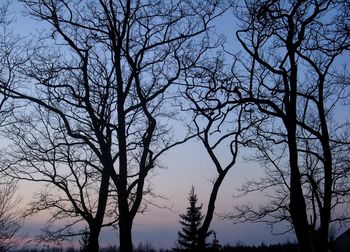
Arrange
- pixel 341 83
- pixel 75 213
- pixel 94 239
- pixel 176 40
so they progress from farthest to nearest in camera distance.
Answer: pixel 75 213 < pixel 94 239 < pixel 176 40 < pixel 341 83

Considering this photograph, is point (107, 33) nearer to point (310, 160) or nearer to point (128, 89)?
point (128, 89)

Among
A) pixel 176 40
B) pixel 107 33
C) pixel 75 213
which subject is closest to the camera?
pixel 107 33

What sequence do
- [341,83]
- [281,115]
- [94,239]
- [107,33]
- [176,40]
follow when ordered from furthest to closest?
1. [94,239]
2. [176,40]
3. [107,33]
4. [341,83]
5. [281,115]

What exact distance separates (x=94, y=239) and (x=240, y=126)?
9032 mm

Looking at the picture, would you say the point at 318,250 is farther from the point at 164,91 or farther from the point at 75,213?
the point at 75,213

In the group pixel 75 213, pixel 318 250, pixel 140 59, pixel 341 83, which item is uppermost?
pixel 140 59

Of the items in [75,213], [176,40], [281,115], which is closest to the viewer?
[281,115]

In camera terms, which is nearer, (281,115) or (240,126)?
(281,115)

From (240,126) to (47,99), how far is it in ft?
25.5


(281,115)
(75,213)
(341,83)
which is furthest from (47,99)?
(341,83)

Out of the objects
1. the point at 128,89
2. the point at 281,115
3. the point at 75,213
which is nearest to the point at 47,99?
the point at 128,89

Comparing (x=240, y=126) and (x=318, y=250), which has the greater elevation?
(x=240, y=126)

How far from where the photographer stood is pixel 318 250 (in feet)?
56.6

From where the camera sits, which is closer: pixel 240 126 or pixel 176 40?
pixel 240 126
